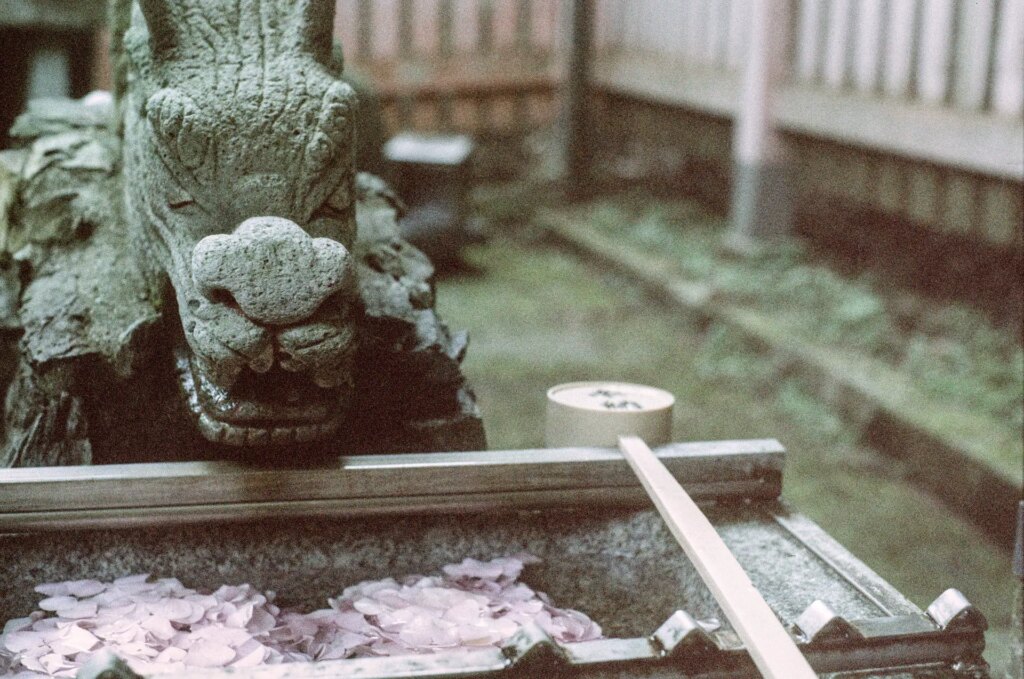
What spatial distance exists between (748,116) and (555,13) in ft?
10.8

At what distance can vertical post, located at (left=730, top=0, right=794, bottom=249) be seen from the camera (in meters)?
5.45

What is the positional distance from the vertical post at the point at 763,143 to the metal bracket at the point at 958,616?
4.38 m

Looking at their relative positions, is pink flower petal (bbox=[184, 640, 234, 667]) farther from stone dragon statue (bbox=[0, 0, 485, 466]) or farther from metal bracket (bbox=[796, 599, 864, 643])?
metal bracket (bbox=[796, 599, 864, 643])

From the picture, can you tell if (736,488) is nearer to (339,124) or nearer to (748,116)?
(339,124)

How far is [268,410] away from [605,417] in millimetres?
600

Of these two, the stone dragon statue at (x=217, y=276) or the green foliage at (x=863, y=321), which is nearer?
the stone dragon statue at (x=217, y=276)

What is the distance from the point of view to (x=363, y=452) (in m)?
1.97

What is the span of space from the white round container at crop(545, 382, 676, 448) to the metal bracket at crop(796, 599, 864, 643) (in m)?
0.61

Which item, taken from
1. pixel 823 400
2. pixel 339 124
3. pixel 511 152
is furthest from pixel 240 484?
pixel 511 152

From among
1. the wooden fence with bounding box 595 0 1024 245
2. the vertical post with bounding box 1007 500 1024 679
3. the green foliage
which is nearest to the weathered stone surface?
the vertical post with bounding box 1007 500 1024 679

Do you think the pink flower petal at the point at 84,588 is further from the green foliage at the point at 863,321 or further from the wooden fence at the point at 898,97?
the wooden fence at the point at 898,97

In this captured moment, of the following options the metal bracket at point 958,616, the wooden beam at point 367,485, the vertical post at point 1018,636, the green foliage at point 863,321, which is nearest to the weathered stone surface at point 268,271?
the wooden beam at point 367,485

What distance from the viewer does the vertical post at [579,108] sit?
26.2 ft

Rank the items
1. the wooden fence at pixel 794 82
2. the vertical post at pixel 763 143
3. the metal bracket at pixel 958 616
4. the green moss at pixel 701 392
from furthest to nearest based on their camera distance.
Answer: the vertical post at pixel 763 143, the wooden fence at pixel 794 82, the green moss at pixel 701 392, the metal bracket at pixel 958 616
